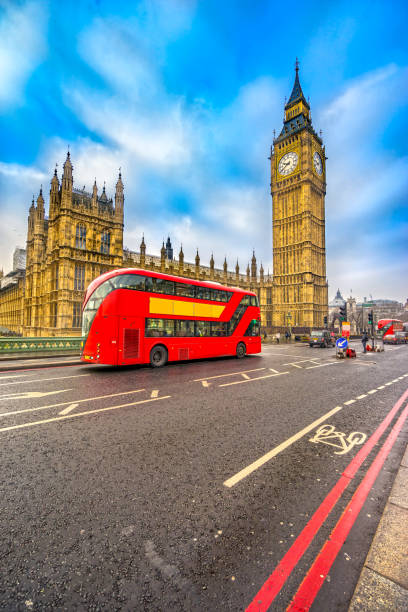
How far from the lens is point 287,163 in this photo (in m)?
62.1

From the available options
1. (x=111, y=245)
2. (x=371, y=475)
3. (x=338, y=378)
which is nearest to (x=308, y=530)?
(x=371, y=475)

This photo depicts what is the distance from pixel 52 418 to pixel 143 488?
3.01m

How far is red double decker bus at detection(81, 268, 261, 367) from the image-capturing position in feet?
34.1

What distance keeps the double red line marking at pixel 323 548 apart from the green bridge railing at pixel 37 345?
15924 mm

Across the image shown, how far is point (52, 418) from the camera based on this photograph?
487 cm

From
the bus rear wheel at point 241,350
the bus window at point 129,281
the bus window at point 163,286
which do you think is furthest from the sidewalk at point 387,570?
the bus rear wheel at point 241,350

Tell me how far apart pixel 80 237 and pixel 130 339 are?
28.7 meters

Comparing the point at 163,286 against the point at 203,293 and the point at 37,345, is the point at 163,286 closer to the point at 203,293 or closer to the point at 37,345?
the point at 203,293

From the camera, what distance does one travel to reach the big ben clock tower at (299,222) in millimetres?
58000

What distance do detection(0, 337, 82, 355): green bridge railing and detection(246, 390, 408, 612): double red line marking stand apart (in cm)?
1592

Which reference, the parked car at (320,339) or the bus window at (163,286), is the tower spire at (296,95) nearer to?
the parked car at (320,339)

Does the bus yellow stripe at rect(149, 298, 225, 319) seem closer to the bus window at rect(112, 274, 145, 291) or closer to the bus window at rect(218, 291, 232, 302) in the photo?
the bus window at rect(218, 291, 232, 302)

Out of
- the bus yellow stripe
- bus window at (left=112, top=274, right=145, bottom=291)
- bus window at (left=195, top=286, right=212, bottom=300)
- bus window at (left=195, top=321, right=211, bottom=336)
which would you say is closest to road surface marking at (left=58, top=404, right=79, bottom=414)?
bus window at (left=112, top=274, right=145, bottom=291)

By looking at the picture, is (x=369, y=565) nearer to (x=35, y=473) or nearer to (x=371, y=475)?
(x=371, y=475)
